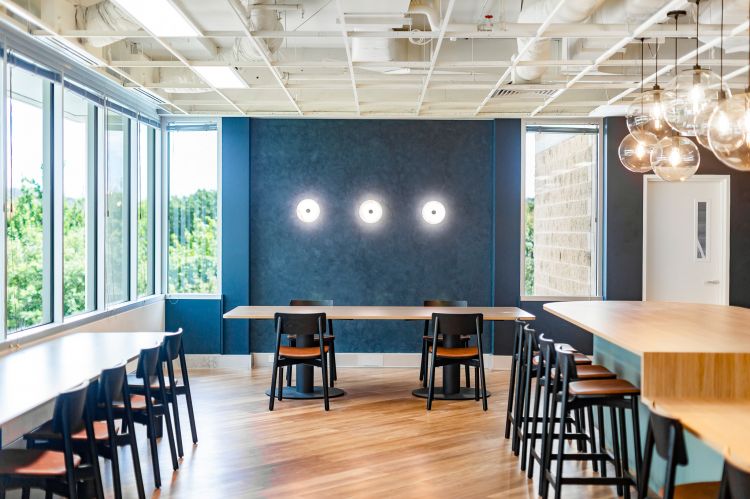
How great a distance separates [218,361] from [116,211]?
217 cm

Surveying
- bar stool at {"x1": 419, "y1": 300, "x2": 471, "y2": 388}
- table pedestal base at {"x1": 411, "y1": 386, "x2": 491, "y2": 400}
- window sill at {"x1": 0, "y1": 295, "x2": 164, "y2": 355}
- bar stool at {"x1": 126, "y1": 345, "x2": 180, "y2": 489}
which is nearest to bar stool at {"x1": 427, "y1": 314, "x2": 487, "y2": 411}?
table pedestal base at {"x1": 411, "y1": 386, "x2": 491, "y2": 400}

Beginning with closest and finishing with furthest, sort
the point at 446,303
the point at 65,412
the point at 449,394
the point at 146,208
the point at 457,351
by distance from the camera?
the point at 65,412
the point at 457,351
the point at 449,394
the point at 446,303
the point at 146,208

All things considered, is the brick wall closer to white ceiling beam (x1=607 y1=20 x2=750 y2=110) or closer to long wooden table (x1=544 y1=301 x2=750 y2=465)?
white ceiling beam (x1=607 y1=20 x2=750 y2=110)

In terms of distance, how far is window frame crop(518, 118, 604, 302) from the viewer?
27.8 ft

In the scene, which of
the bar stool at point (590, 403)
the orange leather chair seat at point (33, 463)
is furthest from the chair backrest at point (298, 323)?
the orange leather chair seat at point (33, 463)

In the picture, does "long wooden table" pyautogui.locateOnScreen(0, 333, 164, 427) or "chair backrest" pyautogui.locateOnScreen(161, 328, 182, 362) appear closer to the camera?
"long wooden table" pyautogui.locateOnScreen(0, 333, 164, 427)

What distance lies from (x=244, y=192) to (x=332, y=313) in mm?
2329

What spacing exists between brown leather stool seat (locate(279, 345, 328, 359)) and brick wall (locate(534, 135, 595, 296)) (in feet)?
10.5

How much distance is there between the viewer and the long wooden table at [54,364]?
131 inches

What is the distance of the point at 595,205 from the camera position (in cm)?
851

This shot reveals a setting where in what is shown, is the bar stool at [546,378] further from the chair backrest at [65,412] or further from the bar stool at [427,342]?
the chair backrest at [65,412]

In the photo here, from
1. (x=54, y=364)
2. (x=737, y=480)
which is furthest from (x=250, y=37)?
(x=737, y=480)

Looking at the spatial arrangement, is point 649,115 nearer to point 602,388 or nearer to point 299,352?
point 602,388

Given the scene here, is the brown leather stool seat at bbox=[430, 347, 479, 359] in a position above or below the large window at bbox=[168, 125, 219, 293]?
below
